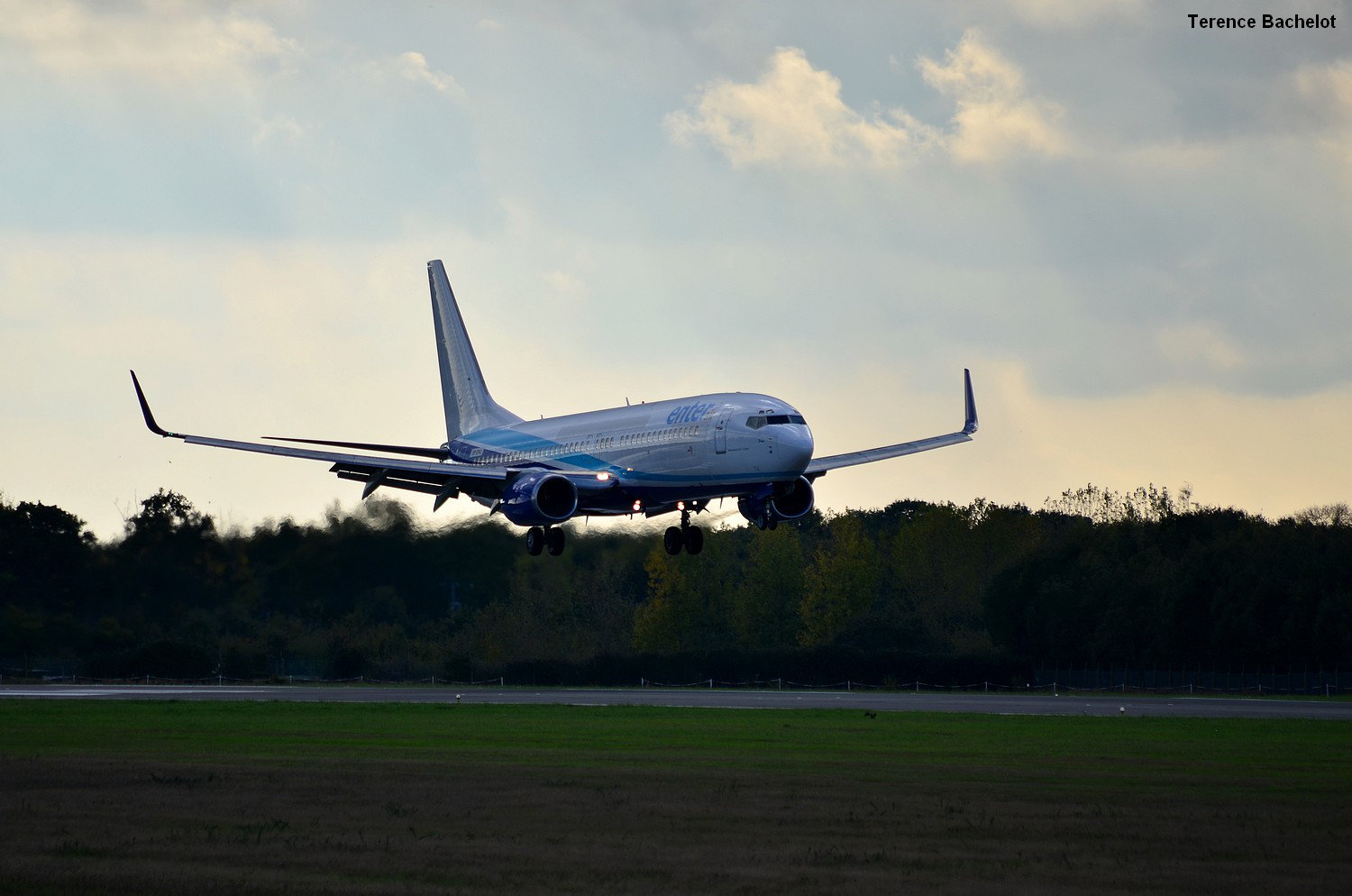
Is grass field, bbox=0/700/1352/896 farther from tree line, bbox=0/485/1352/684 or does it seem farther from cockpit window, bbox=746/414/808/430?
tree line, bbox=0/485/1352/684

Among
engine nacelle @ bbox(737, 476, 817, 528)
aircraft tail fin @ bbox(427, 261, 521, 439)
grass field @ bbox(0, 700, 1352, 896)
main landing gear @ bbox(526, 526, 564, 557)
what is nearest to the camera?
grass field @ bbox(0, 700, 1352, 896)

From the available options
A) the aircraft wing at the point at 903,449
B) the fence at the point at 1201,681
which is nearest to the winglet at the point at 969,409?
the aircraft wing at the point at 903,449

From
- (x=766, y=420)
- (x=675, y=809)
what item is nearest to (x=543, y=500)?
(x=766, y=420)

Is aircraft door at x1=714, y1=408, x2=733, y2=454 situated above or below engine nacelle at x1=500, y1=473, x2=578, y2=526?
above

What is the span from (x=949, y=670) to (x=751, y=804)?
63843mm

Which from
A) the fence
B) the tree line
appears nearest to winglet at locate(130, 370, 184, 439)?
the tree line

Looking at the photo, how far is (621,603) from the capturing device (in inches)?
4235

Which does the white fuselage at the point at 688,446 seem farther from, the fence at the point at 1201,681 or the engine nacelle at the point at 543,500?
the fence at the point at 1201,681

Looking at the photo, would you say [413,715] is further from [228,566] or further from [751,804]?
[751,804]

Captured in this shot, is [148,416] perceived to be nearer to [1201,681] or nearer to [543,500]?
[543,500]

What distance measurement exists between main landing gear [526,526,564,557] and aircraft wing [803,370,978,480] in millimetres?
9307

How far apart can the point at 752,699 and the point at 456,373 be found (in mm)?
20208

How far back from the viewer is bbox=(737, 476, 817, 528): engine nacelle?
176 feet

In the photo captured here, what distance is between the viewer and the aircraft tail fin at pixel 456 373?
73.1 m
